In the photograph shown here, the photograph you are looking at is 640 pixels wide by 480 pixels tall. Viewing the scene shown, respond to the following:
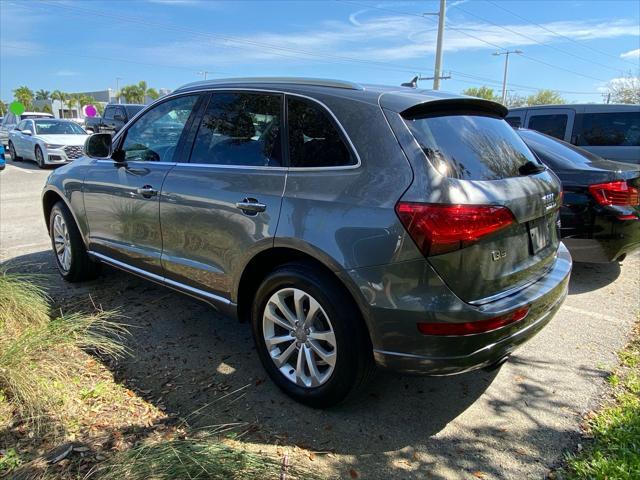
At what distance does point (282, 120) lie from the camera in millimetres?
3016

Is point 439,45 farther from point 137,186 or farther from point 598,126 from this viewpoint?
point 137,186

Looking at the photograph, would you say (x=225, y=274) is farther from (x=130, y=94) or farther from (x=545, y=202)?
(x=130, y=94)

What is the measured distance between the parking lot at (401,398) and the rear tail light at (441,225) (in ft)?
3.75

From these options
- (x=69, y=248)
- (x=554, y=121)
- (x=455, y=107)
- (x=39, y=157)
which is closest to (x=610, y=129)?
(x=554, y=121)

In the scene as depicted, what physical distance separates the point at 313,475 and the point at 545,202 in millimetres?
1989

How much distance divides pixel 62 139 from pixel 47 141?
45 cm

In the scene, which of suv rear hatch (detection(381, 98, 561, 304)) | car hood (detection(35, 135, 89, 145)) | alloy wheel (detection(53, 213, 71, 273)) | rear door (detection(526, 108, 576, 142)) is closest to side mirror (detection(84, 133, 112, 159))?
alloy wheel (detection(53, 213, 71, 273))

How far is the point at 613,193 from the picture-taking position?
450cm

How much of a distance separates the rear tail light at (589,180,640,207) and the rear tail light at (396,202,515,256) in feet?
9.32

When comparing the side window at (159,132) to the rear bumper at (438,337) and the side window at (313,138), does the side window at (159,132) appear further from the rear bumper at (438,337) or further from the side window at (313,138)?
the rear bumper at (438,337)

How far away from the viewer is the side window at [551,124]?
28.7 feet

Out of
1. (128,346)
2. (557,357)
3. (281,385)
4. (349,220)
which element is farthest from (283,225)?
(557,357)

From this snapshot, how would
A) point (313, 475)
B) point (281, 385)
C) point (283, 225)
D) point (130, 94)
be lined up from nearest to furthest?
point (313, 475) < point (283, 225) < point (281, 385) < point (130, 94)

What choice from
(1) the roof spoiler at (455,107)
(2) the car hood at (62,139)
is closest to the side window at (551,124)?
(1) the roof spoiler at (455,107)
